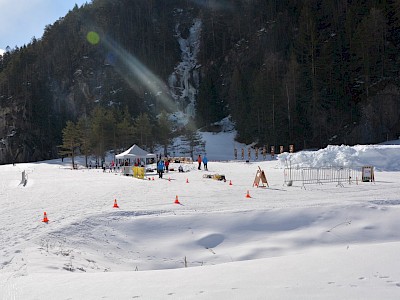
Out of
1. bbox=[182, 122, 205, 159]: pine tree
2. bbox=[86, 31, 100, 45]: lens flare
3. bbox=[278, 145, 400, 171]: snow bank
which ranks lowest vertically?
bbox=[278, 145, 400, 171]: snow bank

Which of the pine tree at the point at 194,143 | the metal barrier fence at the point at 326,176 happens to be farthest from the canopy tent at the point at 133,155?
the metal barrier fence at the point at 326,176

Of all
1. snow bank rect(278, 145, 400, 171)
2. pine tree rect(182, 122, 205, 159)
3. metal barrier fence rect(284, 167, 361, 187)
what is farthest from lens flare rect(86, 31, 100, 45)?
metal barrier fence rect(284, 167, 361, 187)

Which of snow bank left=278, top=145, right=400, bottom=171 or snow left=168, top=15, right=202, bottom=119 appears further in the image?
snow left=168, top=15, right=202, bottom=119

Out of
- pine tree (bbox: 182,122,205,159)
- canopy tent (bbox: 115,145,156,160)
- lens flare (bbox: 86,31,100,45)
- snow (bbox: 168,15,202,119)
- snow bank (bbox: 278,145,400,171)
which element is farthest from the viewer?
lens flare (bbox: 86,31,100,45)

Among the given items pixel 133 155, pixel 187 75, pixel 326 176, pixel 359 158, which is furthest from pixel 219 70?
pixel 326 176

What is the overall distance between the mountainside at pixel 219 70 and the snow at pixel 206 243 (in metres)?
41.0

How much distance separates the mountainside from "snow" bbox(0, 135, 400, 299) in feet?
135

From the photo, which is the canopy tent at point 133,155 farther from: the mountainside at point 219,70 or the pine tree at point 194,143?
the mountainside at point 219,70

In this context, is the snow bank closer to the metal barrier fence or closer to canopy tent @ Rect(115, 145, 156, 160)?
the metal barrier fence

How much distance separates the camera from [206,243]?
11125mm

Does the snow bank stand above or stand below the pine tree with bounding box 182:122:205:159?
below

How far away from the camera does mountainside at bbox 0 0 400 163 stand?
190ft

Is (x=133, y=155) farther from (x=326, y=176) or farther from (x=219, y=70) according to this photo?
(x=219, y=70)

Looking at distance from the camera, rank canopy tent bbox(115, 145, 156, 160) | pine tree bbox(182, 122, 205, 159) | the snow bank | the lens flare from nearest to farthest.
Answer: the snow bank
canopy tent bbox(115, 145, 156, 160)
pine tree bbox(182, 122, 205, 159)
the lens flare
